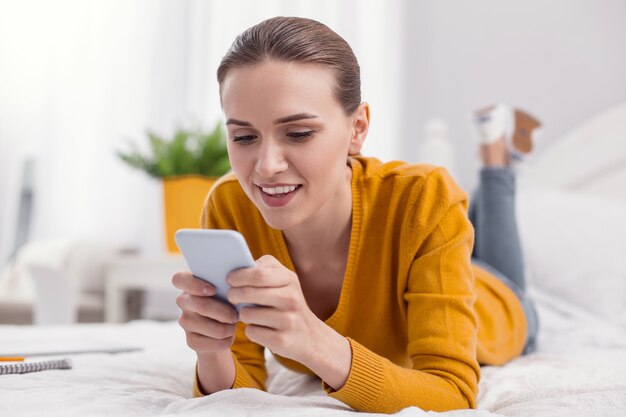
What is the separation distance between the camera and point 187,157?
227cm

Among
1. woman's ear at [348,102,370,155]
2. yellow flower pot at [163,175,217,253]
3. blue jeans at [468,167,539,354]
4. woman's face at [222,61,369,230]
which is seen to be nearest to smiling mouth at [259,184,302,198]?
woman's face at [222,61,369,230]

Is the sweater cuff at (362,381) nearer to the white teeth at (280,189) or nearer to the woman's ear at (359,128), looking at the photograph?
the white teeth at (280,189)

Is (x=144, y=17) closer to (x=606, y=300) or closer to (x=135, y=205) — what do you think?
(x=135, y=205)

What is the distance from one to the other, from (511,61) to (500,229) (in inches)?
42.0

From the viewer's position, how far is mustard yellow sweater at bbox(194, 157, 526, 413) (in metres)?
0.83

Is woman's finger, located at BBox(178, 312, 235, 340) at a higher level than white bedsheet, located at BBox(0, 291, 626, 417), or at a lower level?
higher

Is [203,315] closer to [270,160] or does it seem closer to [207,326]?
[207,326]

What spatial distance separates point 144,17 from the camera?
3.09 m

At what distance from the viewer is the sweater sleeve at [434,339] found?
31.9 inches

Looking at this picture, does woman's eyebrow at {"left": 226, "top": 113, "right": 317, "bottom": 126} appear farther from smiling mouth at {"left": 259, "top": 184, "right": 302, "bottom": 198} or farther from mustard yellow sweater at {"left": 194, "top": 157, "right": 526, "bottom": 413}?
mustard yellow sweater at {"left": 194, "top": 157, "right": 526, "bottom": 413}

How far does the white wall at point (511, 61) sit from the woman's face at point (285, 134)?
1748 mm

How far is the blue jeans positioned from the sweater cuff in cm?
86

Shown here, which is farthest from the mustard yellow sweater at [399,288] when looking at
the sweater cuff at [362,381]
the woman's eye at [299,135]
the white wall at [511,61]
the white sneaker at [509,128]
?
the white wall at [511,61]

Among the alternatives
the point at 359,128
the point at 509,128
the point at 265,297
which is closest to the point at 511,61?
the point at 509,128
